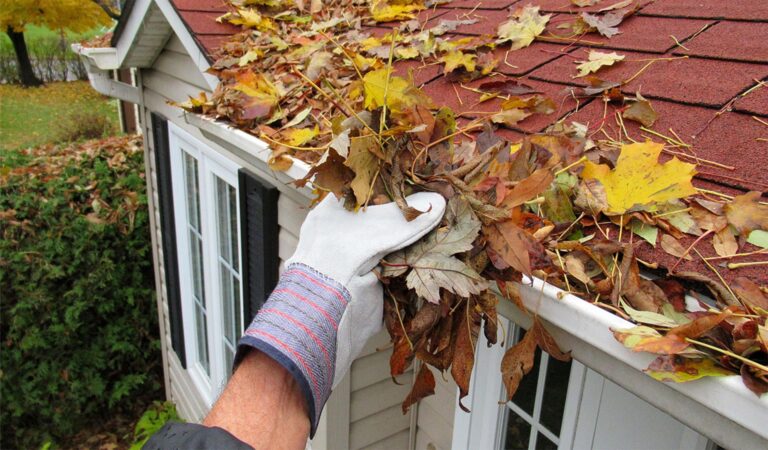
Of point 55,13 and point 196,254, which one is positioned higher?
point 55,13

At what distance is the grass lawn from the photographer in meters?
17.6

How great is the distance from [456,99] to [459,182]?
804 mm

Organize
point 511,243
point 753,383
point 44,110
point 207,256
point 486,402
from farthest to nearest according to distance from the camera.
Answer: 1. point 44,110
2. point 207,256
3. point 486,402
4. point 511,243
5. point 753,383

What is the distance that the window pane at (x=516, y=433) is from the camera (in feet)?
7.11

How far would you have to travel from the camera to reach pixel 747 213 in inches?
46.0

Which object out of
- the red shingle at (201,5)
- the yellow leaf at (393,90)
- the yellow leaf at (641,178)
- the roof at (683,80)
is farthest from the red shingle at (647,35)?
the red shingle at (201,5)

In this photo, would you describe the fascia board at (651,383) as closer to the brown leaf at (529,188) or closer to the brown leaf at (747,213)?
the brown leaf at (529,188)

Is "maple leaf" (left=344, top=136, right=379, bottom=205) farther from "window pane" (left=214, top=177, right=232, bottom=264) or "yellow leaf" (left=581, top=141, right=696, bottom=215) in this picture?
"window pane" (left=214, top=177, right=232, bottom=264)

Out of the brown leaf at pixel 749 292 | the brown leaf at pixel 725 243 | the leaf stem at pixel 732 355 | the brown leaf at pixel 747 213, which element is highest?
the brown leaf at pixel 747 213

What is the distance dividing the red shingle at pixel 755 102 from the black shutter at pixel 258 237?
6.92 feet

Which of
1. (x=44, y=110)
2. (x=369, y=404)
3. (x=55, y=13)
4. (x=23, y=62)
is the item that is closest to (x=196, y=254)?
(x=369, y=404)

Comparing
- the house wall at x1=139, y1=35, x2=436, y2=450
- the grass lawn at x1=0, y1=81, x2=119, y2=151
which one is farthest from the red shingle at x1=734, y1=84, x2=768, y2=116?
the grass lawn at x1=0, y1=81, x2=119, y2=151

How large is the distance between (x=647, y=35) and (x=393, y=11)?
1.46 m

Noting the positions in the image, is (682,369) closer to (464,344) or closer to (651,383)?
(651,383)
